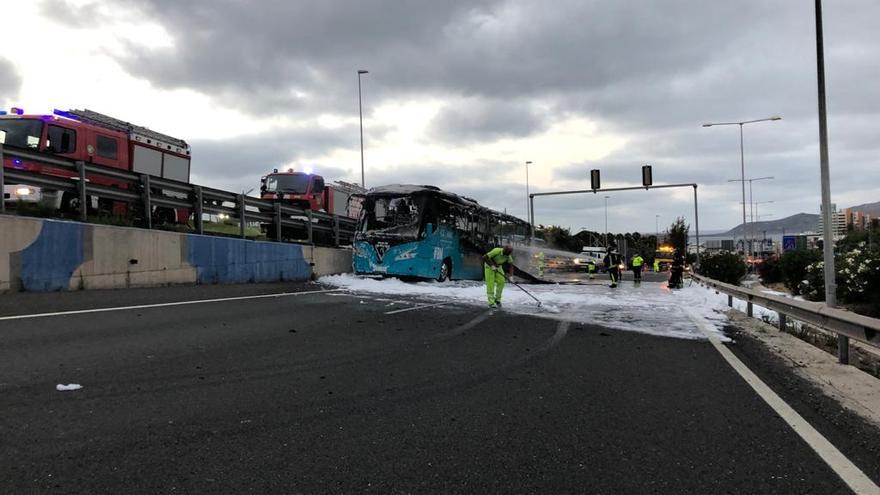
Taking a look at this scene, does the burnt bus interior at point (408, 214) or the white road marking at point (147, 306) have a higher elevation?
the burnt bus interior at point (408, 214)

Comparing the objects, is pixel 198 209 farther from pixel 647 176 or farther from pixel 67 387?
pixel 647 176

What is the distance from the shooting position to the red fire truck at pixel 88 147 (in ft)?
41.6

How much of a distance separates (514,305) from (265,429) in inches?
360

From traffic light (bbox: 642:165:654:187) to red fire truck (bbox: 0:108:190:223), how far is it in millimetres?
21628

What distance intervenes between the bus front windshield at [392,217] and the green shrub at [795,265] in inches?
1109

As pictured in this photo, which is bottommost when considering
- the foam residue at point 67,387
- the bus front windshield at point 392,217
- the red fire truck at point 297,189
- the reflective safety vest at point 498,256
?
the foam residue at point 67,387

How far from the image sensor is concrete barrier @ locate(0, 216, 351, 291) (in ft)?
32.4

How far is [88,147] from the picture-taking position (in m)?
15.2

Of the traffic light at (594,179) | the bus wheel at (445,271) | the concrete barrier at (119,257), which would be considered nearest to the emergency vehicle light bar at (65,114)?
the concrete barrier at (119,257)

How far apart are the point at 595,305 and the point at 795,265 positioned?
3079cm

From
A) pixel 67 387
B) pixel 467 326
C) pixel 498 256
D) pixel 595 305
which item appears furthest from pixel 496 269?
pixel 67 387

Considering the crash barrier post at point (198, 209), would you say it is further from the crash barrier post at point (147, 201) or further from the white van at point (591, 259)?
the white van at point (591, 259)

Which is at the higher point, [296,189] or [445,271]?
[296,189]

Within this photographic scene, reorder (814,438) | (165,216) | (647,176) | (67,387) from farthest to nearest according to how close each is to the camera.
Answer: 1. (647,176)
2. (165,216)
3. (67,387)
4. (814,438)
